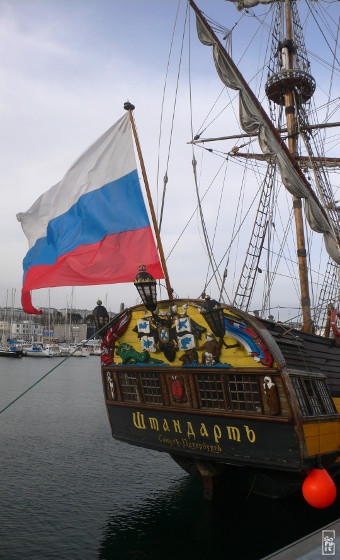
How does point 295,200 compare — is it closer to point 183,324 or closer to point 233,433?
point 183,324

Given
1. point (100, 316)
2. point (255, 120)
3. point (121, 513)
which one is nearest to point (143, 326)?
point (100, 316)

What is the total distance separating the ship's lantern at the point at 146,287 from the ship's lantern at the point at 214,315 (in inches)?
40.6

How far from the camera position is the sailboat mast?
46.0ft

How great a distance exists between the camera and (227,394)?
9.71m

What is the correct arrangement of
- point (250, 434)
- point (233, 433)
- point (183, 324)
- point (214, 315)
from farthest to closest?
point (183, 324) < point (233, 433) < point (250, 434) < point (214, 315)

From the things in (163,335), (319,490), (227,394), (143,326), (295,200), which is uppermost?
(295,200)

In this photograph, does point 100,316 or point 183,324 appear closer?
point 183,324

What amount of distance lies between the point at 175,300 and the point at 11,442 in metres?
13.2

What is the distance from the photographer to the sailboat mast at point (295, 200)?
553 inches

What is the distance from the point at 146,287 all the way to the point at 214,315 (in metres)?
1.43

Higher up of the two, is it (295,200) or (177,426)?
(295,200)

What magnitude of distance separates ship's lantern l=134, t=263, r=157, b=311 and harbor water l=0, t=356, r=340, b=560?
4931 mm

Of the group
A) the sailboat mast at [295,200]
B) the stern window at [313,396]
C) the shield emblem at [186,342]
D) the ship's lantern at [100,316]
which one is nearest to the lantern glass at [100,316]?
the ship's lantern at [100,316]

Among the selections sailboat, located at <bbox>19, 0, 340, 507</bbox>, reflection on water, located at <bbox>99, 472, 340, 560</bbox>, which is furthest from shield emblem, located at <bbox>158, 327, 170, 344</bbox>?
reflection on water, located at <bbox>99, 472, 340, 560</bbox>
